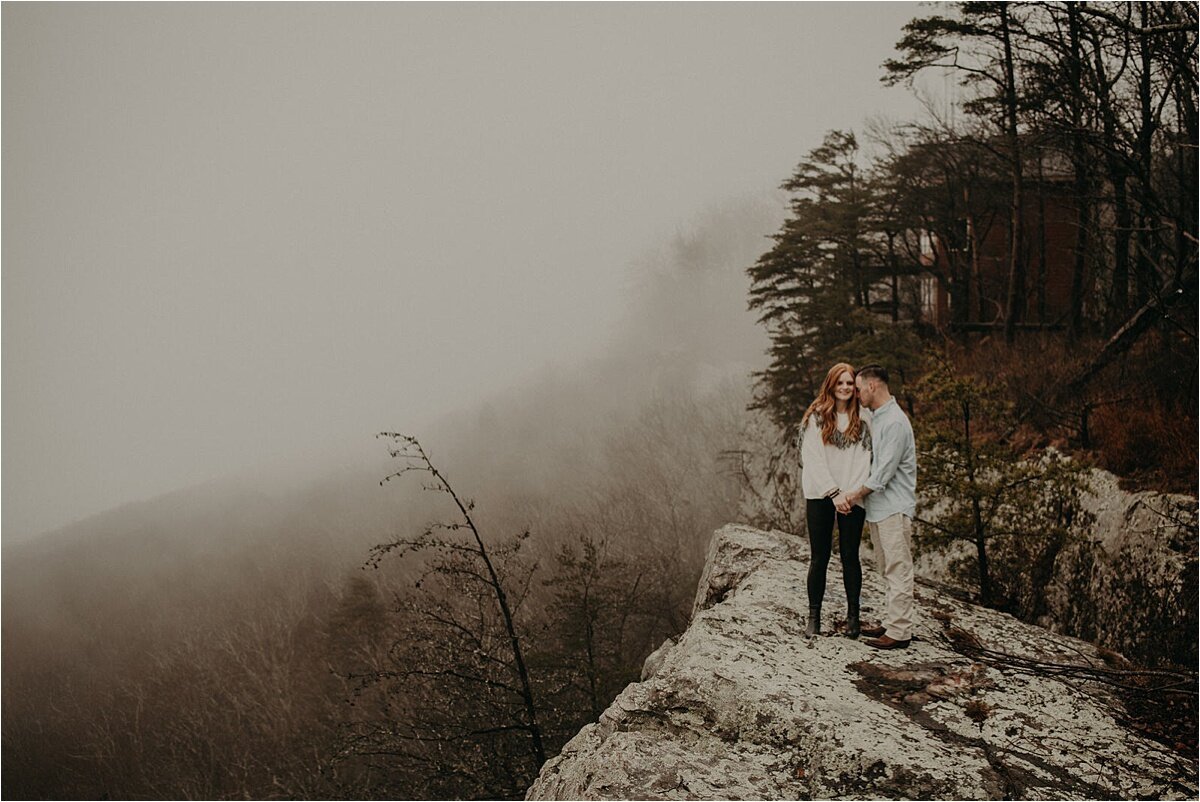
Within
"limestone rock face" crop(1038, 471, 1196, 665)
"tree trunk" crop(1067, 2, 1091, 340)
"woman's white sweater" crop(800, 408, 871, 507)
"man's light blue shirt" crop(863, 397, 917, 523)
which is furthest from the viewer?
"tree trunk" crop(1067, 2, 1091, 340)

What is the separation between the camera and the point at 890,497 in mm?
5258

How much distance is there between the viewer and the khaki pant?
523 centimetres

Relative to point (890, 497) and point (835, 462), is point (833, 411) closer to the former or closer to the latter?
point (835, 462)

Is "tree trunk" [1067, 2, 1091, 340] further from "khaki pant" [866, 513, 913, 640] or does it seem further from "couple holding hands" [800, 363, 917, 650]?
"khaki pant" [866, 513, 913, 640]

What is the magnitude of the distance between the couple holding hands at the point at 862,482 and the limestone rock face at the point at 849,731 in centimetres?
51

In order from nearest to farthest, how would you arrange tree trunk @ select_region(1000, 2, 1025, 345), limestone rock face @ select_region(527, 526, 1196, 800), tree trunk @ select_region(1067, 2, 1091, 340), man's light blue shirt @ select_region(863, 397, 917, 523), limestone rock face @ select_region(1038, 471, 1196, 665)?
1. limestone rock face @ select_region(527, 526, 1196, 800)
2. man's light blue shirt @ select_region(863, 397, 917, 523)
3. limestone rock face @ select_region(1038, 471, 1196, 665)
4. tree trunk @ select_region(1067, 2, 1091, 340)
5. tree trunk @ select_region(1000, 2, 1025, 345)

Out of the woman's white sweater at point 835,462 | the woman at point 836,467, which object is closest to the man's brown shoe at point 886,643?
the woman at point 836,467

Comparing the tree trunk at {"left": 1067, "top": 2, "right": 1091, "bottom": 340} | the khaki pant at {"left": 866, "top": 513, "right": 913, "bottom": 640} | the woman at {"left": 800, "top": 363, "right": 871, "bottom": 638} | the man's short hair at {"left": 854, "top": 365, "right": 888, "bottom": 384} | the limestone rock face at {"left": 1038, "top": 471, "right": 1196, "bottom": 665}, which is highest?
the tree trunk at {"left": 1067, "top": 2, "right": 1091, "bottom": 340}

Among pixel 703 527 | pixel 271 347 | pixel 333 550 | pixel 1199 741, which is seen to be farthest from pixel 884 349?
pixel 271 347

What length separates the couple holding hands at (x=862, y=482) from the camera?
205 inches

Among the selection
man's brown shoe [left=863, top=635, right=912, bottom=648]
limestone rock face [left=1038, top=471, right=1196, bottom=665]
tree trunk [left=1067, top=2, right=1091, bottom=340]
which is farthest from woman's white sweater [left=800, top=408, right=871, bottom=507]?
tree trunk [left=1067, top=2, right=1091, bottom=340]

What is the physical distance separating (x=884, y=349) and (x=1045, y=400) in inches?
132

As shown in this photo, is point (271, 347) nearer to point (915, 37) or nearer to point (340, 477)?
point (340, 477)

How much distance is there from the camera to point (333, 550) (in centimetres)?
4209
